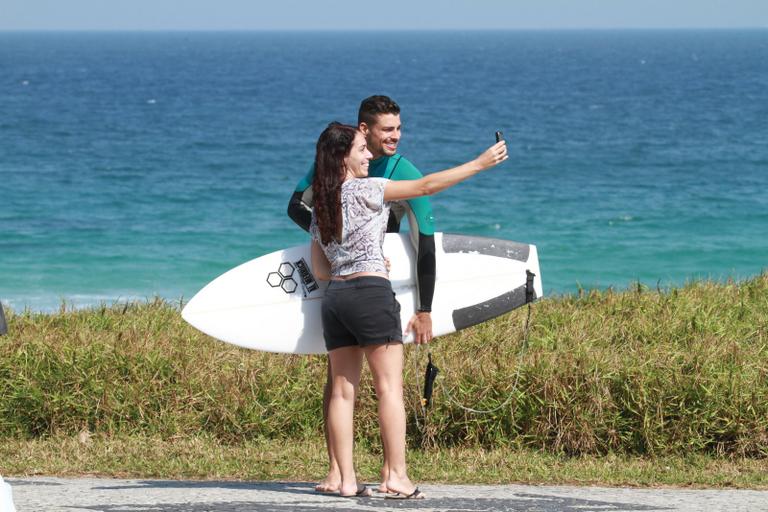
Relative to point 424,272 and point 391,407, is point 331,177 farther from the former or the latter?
point 391,407

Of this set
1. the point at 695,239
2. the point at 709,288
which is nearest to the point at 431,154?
the point at 695,239

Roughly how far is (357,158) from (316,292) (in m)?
1.06

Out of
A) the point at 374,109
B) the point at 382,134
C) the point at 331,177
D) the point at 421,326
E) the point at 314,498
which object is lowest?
the point at 314,498

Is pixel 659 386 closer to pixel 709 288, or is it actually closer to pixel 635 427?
pixel 635 427

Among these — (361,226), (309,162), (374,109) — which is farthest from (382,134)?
(309,162)

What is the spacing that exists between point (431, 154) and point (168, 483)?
39.6 m

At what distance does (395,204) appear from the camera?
20.0ft

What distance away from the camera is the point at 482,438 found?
7.37 m

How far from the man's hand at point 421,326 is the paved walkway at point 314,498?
2.52 ft

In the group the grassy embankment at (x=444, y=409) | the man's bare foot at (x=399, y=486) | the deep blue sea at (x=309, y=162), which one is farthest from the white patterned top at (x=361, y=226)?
the deep blue sea at (x=309, y=162)

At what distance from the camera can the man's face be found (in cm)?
586

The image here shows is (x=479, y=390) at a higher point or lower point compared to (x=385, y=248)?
lower

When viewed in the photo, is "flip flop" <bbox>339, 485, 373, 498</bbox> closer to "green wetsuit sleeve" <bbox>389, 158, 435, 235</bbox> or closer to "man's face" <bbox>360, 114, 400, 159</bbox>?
"green wetsuit sleeve" <bbox>389, 158, 435, 235</bbox>

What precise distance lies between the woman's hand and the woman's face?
1.77ft
